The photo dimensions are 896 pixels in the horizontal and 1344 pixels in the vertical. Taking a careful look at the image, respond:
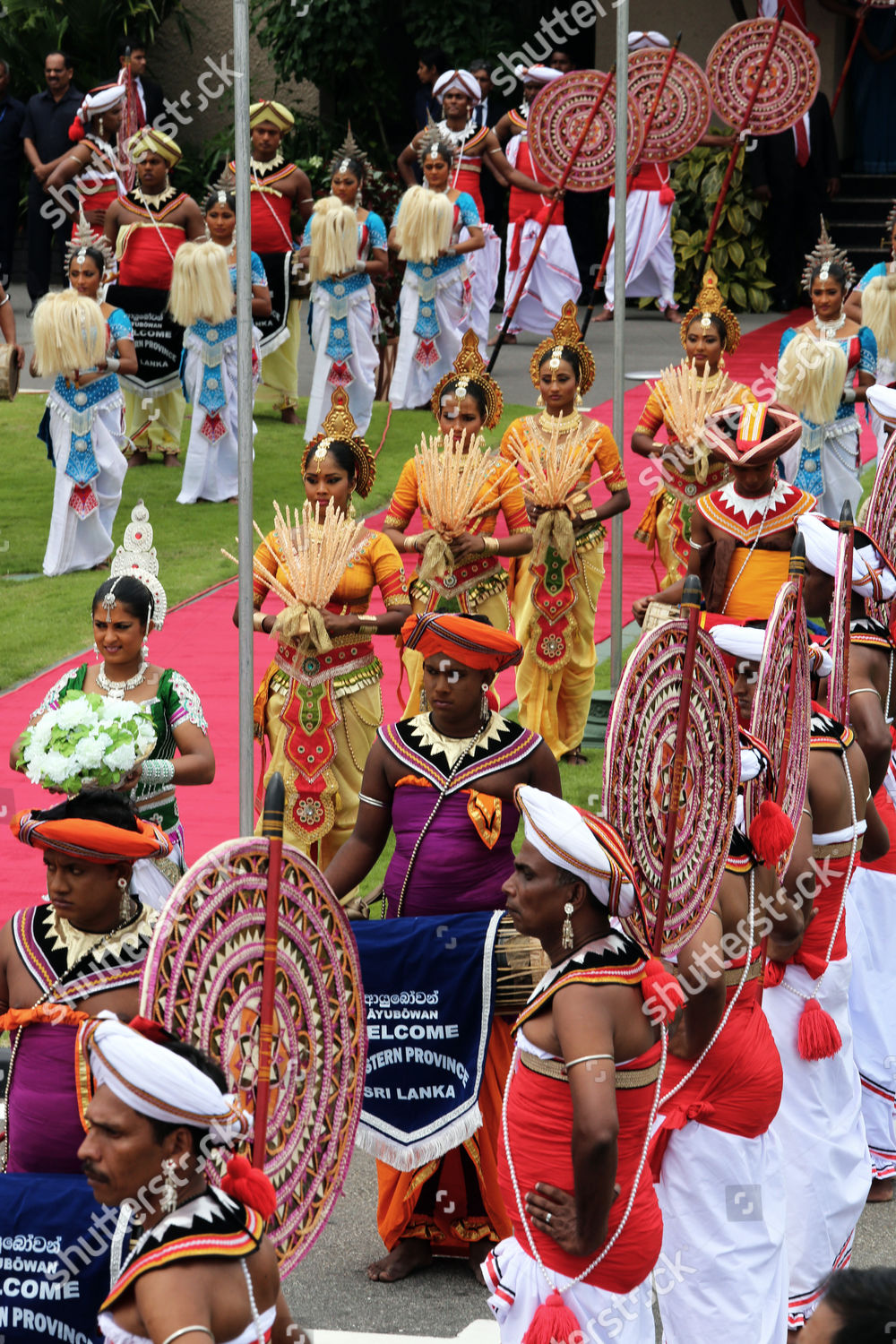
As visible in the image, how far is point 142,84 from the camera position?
61.9 feet

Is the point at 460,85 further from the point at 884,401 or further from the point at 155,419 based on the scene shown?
the point at 884,401

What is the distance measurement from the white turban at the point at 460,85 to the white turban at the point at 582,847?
13.3 metres

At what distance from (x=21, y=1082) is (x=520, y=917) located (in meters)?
1.04

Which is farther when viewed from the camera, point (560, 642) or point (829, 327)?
point (829, 327)

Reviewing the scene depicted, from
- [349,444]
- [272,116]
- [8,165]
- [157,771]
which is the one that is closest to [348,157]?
[272,116]

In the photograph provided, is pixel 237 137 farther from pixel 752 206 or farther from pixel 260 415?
pixel 752 206

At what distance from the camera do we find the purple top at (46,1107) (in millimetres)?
3818

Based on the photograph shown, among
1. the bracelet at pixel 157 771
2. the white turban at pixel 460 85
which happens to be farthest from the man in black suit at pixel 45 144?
the bracelet at pixel 157 771

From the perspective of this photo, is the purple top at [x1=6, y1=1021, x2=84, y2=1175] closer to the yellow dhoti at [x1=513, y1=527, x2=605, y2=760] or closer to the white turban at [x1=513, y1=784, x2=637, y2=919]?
the white turban at [x1=513, y1=784, x2=637, y2=919]

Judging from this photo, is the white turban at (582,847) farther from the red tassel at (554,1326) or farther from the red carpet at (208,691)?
the red carpet at (208,691)

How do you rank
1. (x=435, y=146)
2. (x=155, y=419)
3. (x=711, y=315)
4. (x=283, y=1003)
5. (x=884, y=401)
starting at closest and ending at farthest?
(x=283, y=1003) → (x=884, y=401) → (x=711, y=315) → (x=155, y=419) → (x=435, y=146)

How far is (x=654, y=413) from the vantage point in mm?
9555

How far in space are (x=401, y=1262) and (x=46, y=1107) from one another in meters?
1.61

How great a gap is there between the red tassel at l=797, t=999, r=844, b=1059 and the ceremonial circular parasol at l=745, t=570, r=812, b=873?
1.50ft
